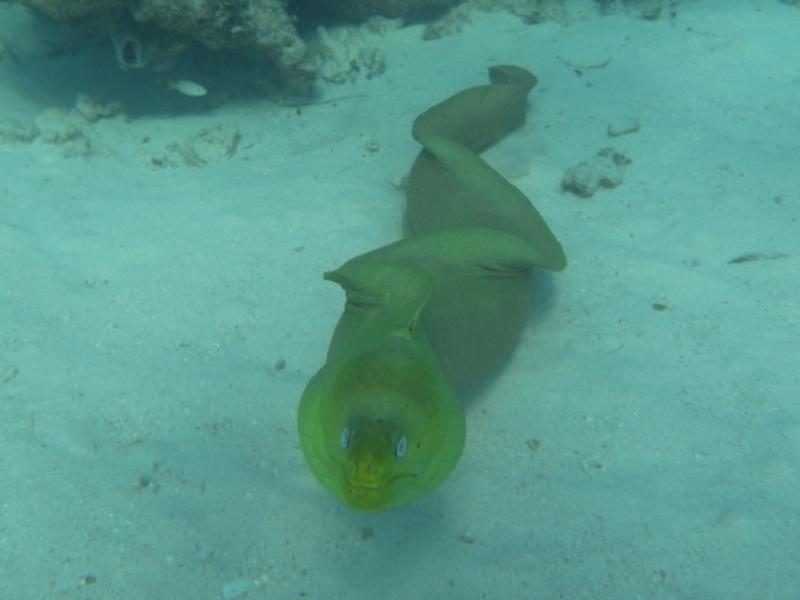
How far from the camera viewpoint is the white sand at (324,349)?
262cm

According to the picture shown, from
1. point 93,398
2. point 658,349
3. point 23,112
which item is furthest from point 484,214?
point 23,112

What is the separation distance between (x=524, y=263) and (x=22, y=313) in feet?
11.7

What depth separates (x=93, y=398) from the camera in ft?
11.2

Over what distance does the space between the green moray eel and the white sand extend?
18.2 inches

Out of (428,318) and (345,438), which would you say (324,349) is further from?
(345,438)

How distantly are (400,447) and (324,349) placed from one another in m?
1.96

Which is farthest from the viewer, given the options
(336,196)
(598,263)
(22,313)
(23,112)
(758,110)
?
(23,112)

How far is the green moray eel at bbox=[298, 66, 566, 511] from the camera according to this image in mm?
1915

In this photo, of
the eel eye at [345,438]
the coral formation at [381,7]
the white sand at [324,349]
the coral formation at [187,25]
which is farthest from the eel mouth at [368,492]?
the coral formation at [381,7]

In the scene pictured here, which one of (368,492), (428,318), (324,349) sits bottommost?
(324,349)

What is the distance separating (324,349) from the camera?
376 cm

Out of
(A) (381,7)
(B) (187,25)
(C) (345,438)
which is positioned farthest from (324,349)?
(A) (381,7)

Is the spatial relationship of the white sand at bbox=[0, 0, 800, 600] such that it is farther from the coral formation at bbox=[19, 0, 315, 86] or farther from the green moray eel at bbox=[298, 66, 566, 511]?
the coral formation at bbox=[19, 0, 315, 86]

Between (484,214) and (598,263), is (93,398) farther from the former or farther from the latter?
(598,263)
